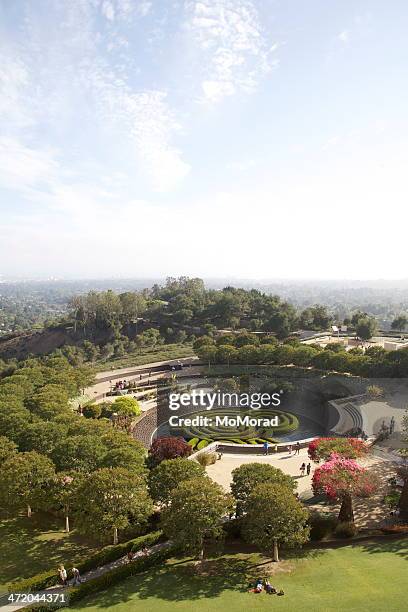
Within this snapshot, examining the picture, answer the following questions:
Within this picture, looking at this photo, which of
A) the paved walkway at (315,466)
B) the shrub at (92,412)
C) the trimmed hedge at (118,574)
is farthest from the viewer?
the shrub at (92,412)

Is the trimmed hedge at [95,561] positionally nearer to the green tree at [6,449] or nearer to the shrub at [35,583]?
the shrub at [35,583]

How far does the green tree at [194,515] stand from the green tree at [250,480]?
104 centimetres

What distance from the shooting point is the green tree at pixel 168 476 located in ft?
71.1

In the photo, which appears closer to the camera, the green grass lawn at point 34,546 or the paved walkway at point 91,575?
the paved walkway at point 91,575

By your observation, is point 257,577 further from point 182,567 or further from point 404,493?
point 404,493

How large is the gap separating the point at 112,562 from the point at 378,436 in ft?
79.0

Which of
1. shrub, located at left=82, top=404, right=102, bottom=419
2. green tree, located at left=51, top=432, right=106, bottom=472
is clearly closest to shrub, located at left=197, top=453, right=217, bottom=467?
green tree, located at left=51, top=432, right=106, bottom=472

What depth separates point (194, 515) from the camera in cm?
1833

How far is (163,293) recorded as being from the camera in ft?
463

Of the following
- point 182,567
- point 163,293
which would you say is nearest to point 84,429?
point 182,567

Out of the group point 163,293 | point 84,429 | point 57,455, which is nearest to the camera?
point 57,455

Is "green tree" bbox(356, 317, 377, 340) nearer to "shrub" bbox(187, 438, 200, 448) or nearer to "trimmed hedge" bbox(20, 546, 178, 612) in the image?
"shrub" bbox(187, 438, 200, 448)

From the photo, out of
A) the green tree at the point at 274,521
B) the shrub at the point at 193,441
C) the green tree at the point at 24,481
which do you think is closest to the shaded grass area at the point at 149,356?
A: the shrub at the point at 193,441

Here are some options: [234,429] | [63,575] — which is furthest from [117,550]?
[234,429]
